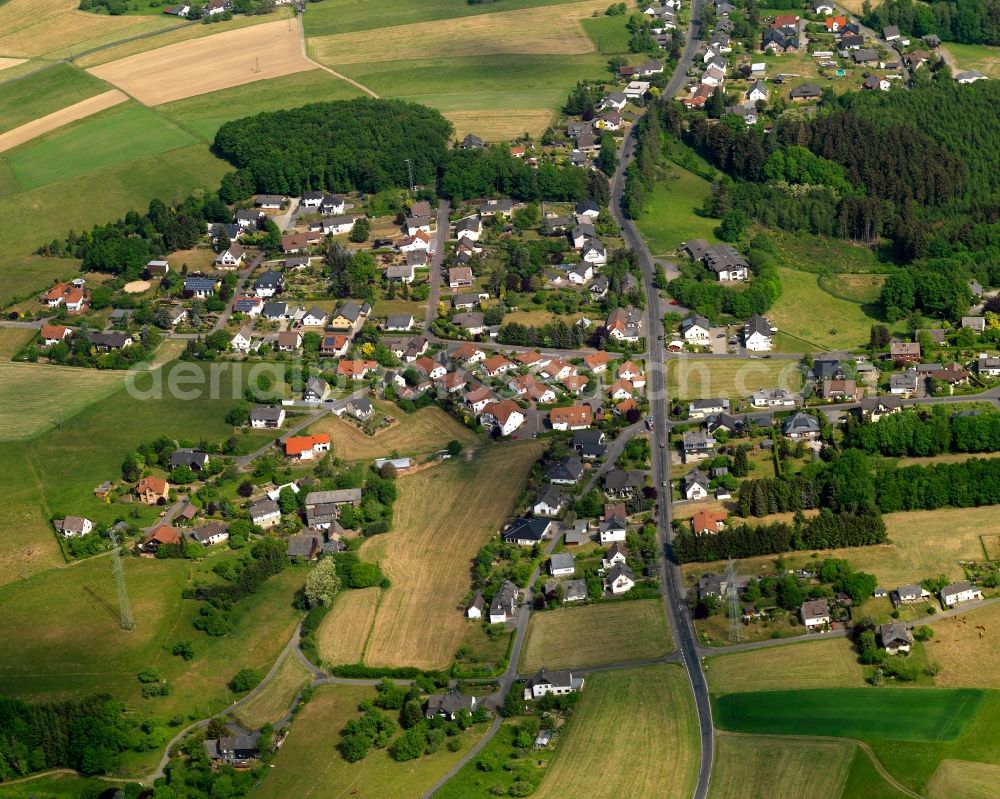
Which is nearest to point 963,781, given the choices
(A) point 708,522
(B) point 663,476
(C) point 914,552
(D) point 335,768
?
(C) point 914,552

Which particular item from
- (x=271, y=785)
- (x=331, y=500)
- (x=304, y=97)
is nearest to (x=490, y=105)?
(x=304, y=97)

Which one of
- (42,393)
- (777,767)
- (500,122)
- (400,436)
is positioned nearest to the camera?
(777,767)

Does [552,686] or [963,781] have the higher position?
[963,781]

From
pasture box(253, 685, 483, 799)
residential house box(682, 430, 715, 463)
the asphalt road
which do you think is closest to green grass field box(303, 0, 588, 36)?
the asphalt road

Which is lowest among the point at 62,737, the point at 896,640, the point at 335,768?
the point at 335,768

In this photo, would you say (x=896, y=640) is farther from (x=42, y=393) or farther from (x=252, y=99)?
(x=252, y=99)

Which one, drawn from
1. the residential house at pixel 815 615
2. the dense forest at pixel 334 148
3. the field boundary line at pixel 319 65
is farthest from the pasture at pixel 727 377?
the field boundary line at pixel 319 65

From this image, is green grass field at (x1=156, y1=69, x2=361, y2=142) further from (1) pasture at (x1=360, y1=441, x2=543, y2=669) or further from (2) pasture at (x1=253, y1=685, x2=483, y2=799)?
(2) pasture at (x1=253, y1=685, x2=483, y2=799)
